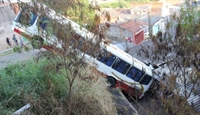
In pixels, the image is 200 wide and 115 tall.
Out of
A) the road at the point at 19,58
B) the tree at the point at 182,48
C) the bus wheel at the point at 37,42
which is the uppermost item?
the bus wheel at the point at 37,42

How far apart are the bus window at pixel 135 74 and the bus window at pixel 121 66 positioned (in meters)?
0.21

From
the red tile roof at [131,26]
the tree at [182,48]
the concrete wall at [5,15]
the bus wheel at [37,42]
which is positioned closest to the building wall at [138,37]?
the red tile roof at [131,26]

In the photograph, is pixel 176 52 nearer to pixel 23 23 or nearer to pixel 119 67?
Result: pixel 23 23

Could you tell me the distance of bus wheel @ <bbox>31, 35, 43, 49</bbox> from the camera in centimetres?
409

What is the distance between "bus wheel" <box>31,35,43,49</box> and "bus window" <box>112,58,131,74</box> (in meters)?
5.45

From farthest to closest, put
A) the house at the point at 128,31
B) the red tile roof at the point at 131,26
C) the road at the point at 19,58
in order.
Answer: the red tile roof at the point at 131,26, the house at the point at 128,31, the road at the point at 19,58

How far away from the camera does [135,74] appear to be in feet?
31.3

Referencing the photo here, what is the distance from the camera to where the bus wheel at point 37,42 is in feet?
13.4

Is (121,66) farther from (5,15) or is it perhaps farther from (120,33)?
(5,15)

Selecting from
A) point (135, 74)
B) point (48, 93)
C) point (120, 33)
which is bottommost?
point (120, 33)

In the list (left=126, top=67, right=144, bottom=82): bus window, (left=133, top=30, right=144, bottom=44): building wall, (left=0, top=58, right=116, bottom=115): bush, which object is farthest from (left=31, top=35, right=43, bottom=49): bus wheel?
(left=133, top=30, right=144, bottom=44): building wall

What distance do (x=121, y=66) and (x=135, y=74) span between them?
0.71 metres

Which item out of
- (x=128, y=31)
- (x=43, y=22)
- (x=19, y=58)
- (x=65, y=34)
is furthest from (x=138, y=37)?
(x=65, y=34)

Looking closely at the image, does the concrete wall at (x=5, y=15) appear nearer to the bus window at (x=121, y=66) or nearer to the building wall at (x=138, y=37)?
the building wall at (x=138, y=37)
